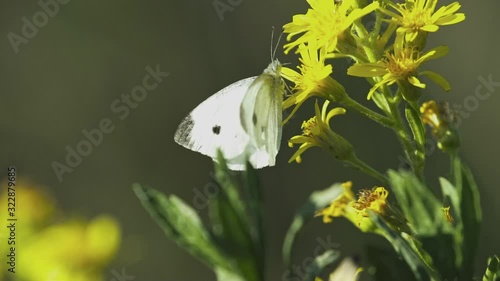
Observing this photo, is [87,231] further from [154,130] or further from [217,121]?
[154,130]

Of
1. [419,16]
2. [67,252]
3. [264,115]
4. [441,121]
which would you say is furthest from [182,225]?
[264,115]

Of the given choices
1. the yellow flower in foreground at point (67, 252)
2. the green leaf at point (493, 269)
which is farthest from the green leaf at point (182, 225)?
the green leaf at point (493, 269)

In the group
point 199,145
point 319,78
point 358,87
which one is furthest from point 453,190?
point 358,87

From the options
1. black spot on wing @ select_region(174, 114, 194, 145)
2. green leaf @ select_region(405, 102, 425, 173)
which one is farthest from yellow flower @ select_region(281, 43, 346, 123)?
black spot on wing @ select_region(174, 114, 194, 145)

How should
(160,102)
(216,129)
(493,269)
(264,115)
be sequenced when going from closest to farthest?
(493,269) < (264,115) < (216,129) < (160,102)

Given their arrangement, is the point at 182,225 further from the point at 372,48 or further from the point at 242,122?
the point at 242,122

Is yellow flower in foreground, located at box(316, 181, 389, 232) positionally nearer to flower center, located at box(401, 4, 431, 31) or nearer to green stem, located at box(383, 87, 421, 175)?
green stem, located at box(383, 87, 421, 175)
